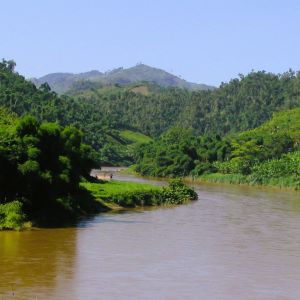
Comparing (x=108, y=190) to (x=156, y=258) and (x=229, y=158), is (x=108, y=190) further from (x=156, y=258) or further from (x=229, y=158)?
(x=229, y=158)

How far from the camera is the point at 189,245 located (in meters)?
35.9

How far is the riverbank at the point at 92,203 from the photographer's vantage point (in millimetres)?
37750

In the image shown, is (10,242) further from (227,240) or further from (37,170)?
(227,240)

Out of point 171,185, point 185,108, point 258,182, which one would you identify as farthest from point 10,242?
point 185,108

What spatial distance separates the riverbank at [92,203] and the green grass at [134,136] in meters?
97.3

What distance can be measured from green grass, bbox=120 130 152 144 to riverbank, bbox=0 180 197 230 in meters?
97.3

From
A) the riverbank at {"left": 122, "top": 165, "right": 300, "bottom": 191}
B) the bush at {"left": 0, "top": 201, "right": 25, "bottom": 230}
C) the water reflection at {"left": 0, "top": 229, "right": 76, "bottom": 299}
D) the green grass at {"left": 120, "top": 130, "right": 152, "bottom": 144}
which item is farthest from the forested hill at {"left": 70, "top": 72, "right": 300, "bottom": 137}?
the water reflection at {"left": 0, "top": 229, "right": 76, "bottom": 299}

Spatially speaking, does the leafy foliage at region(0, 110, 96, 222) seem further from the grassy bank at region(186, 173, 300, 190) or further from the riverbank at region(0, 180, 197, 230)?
the grassy bank at region(186, 173, 300, 190)

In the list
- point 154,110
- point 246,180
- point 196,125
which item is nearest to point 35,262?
point 246,180

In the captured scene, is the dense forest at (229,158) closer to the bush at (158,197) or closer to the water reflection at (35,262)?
the bush at (158,197)

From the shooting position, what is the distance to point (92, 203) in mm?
49344

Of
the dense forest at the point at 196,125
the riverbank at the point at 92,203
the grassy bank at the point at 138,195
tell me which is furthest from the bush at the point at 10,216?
the dense forest at the point at 196,125

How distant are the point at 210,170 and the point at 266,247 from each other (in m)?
62.4

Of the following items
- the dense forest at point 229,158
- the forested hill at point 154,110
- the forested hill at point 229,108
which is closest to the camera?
the dense forest at point 229,158
